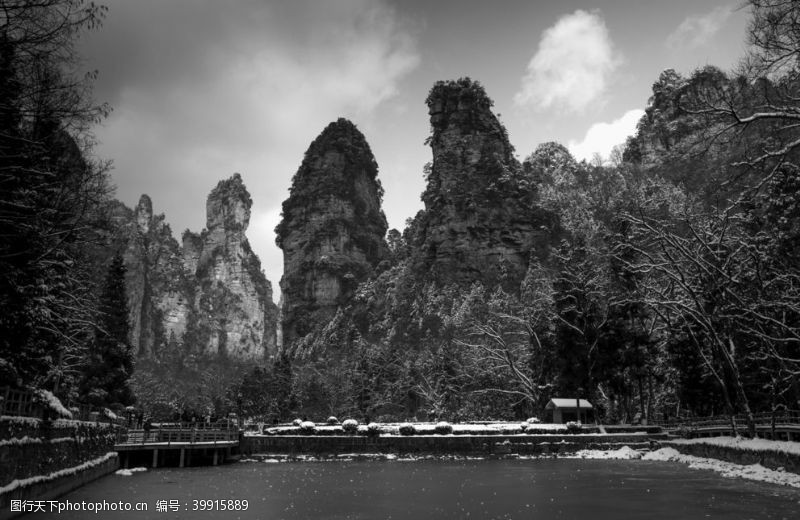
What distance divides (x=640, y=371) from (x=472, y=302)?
175ft

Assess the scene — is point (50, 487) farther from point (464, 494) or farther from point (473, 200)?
point (473, 200)

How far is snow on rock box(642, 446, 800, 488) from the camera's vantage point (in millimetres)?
19209

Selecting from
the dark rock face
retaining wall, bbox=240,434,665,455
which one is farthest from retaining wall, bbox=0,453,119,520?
the dark rock face

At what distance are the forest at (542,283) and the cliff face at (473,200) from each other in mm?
937

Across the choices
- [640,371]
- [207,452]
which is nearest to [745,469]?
[640,371]

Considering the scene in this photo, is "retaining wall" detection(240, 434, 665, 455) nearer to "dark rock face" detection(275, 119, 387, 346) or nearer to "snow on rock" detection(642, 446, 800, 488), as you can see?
"snow on rock" detection(642, 446, 800, 488)

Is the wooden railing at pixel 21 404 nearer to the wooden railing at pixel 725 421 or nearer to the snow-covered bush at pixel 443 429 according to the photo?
the snow-covered bush at pixel 443 429

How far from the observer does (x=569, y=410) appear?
48094mm

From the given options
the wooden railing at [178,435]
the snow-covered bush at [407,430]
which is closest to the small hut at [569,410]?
the snow-covered bush at [407,430]

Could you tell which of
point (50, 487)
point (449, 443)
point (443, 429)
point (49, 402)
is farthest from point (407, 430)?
point (50, 487)

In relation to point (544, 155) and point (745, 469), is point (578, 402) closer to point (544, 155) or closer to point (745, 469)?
point (745, 469)

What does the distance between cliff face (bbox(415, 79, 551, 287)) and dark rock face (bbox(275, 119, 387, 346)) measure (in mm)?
41437

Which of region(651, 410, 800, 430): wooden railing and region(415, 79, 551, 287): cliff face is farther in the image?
region(415, 79, 551, 287): cliff face

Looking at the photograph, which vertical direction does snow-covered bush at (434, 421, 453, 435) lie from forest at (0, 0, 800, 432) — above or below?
below
